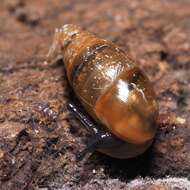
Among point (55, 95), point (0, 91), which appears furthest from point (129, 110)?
point (0, 91)

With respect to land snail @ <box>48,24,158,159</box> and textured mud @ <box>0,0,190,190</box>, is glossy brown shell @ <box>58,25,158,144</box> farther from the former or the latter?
textured mud @ <box>0,0,190,190</box>

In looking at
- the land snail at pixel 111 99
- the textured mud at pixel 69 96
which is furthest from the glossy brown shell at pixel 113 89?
the textured mud at pixel 69 96

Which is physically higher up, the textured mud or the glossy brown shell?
the glossy brown shell

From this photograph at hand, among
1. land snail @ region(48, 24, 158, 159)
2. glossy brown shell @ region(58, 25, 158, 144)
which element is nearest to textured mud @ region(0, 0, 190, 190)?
land snail @ region(48, 24, 158, 159)

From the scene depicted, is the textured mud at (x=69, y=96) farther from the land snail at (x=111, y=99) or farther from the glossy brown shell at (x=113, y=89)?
the glossy brown shell at (x=113, y=89)

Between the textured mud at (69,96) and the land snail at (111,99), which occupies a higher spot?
the land snail at (111,99)

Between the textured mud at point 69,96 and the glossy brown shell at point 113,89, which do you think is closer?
the glossy brown shell at point 113,89

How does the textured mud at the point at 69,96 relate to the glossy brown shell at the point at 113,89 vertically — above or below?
below
